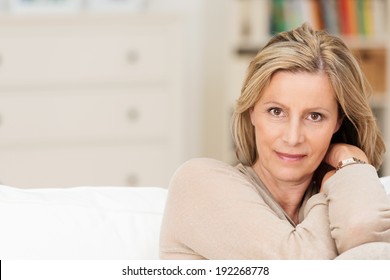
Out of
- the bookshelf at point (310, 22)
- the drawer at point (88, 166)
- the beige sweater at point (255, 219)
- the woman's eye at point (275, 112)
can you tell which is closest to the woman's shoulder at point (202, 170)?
the beige sweater at point (255, 219)

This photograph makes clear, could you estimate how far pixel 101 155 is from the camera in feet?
11.9

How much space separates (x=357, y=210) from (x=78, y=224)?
53 cm

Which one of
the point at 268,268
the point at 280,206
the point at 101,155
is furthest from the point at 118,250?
the point at 101,155

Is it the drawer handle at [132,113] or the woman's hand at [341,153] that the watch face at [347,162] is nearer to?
the woman's hand at [341,153]

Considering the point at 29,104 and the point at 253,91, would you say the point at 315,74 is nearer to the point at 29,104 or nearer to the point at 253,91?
the point at 253,91

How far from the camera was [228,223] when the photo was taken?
1.27m

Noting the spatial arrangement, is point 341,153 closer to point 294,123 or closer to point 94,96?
point 294,123

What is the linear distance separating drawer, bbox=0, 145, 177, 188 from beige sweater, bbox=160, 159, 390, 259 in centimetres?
228

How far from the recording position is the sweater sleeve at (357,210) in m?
1.23

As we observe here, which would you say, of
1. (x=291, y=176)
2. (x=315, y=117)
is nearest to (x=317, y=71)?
(x=315, y=117)

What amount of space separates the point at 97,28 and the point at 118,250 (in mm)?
2229

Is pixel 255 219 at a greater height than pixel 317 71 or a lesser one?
lesser

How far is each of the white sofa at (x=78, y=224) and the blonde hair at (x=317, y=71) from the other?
0.85ft

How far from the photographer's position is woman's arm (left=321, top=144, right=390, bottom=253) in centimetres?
123
